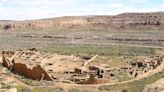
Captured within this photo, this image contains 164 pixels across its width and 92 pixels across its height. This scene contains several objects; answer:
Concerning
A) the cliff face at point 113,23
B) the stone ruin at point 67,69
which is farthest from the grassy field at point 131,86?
the cliff face at point 113,23

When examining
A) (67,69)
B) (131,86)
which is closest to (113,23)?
(67,69)

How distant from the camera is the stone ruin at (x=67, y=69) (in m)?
39.9

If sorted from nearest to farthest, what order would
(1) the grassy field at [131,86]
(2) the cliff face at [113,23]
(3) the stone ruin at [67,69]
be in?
1. (1) the grassy field at [131,86]
2. (3) the stone ruin at [67,69]
3. (2) the cliff face at [113,23]

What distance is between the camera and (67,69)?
48719 mm

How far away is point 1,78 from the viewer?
39312mm

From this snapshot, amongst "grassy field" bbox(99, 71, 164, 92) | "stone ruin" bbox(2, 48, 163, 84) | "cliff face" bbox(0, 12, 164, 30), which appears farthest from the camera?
"cliff face" bbox(0, 12, 164, 30)

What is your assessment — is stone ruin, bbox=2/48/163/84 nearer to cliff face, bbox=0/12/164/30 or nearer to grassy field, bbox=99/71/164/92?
grassy field, bbox=99/71/164/92

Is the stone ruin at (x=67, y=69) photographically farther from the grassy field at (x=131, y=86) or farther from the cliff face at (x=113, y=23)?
the cliff face at (x=113, y=23)

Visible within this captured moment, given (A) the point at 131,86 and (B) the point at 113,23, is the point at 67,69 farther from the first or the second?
(B) the point at 113,23

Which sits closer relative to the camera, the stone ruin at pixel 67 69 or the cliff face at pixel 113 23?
the stone ruin at pixel 67 69

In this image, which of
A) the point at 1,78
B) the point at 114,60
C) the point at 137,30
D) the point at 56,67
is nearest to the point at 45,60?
the point at 56,67

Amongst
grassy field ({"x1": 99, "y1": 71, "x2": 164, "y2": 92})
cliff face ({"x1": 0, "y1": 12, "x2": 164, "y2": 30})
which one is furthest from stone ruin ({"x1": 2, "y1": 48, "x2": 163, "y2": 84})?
cliff face ({"x1": 0, "y1": 12, "x2": 164, "y2": 30})

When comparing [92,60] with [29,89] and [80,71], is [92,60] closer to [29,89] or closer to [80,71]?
[80,71]

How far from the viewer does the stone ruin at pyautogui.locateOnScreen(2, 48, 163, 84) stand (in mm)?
39909
